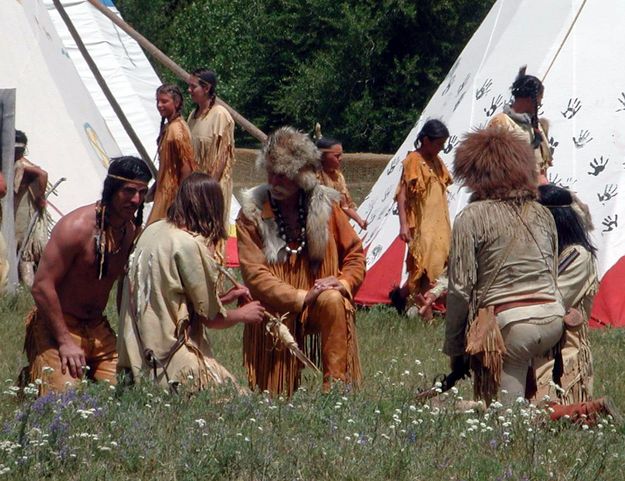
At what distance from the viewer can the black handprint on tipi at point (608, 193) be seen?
1062 centimetres

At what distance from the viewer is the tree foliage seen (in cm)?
2384

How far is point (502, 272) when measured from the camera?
6.16m

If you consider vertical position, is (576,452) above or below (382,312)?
above

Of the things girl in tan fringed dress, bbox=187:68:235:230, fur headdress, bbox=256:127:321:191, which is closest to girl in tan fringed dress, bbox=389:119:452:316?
girl in tan fringed dress, bbox=187:68:235:230

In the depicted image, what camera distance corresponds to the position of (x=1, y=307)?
1017cm

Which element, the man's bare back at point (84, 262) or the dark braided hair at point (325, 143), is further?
the dark braided hair at point (325, 143)

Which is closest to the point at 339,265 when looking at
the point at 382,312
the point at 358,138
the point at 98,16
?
the point at 382,312

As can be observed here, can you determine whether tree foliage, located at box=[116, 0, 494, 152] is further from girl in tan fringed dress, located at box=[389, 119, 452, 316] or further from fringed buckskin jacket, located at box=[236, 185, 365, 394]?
fringed buckskin jacket, located at box=[236, 185, 365, 394]

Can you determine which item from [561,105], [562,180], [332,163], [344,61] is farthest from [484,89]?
[344,61]

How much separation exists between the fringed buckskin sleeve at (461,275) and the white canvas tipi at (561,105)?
4.25 meters

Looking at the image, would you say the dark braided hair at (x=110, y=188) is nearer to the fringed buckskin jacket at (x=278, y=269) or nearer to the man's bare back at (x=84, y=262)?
the man's bare back at (x=84, y=262)

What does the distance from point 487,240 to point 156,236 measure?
4.66ft

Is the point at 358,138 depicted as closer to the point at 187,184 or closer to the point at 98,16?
the point at 98,16

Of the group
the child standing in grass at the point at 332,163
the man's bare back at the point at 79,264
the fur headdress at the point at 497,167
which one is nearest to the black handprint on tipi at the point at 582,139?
the child standing in grass at the point at 332,163
